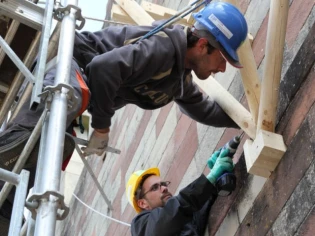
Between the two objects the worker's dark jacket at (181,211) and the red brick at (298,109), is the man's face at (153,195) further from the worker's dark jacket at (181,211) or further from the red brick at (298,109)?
the red brick at (298,109)

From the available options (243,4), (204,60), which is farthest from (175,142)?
(204,60)

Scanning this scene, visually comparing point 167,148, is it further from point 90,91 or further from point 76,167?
point 76,167

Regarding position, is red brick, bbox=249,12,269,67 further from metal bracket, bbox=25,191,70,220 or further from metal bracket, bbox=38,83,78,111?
metal bracket, bbox=25,191,70,220

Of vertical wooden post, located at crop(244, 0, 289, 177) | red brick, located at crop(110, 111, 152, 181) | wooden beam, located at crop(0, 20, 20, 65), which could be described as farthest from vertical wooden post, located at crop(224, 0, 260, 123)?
red brick, located at crop(110, 111, 152, 181)

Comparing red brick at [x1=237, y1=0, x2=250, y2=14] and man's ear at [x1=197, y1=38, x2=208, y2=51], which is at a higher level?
red brick at [x1=237, y1=0, x2=250, y2=14]

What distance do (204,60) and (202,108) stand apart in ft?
1.89

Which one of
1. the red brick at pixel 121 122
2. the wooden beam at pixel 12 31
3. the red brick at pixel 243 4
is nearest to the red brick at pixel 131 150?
the red brick at pixel 121 122

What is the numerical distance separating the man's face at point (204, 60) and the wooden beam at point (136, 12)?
4.38 ft

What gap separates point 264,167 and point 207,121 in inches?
38.9

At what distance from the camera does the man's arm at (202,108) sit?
4.98 metres

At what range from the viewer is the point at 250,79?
173 inches

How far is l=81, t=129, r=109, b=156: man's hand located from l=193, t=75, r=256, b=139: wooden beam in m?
0.82

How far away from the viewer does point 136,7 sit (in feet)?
19.6

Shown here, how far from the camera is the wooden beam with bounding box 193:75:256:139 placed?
4355 millimetres
